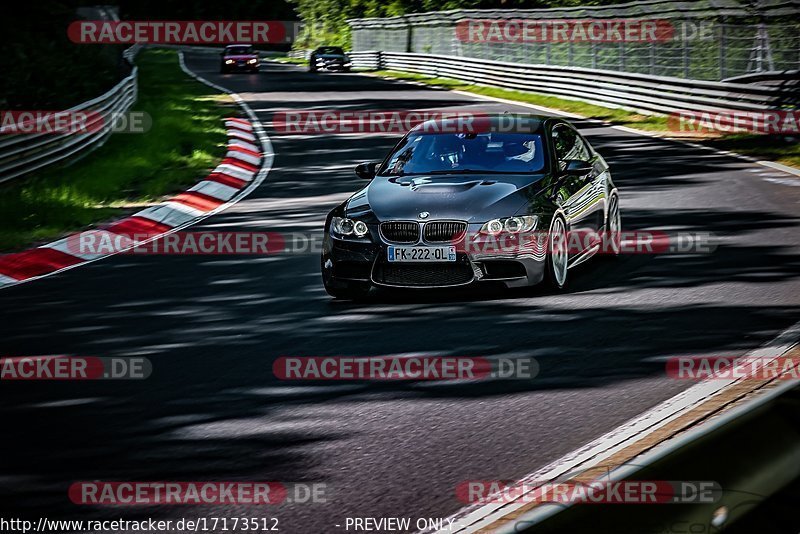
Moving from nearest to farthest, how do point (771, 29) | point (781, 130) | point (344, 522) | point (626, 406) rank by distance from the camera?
point (344, 522) < point (626, 406) < point (781, 130) < point (771, 29)

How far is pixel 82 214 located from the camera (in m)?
16.0

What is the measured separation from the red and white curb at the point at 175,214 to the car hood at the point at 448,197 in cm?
422

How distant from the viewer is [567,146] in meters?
11.0

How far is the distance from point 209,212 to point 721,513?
47.3 feet

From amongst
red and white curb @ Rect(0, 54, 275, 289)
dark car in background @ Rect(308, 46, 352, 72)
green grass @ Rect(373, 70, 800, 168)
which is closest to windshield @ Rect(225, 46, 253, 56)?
dark car in background @ Rect(308, 46, 352, 72)

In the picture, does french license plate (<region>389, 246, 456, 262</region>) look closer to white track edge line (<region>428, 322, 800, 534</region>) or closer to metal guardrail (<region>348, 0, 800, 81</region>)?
white track edge line (<region>428, 322, 800, 534</region>)

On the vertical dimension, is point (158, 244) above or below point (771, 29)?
below

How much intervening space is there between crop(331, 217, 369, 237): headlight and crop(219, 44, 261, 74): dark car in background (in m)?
47.6

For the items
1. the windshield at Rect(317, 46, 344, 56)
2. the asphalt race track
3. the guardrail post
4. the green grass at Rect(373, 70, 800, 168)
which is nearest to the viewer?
the asphalt race track

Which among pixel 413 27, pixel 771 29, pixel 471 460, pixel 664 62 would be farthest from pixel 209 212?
pixel 413 27

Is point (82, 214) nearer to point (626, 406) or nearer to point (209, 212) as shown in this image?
point (209, 212)

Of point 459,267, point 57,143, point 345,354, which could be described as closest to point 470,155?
point 459,267

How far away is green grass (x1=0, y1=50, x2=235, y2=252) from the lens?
15.6 metres

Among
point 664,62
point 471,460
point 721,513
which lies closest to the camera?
point 721,513
